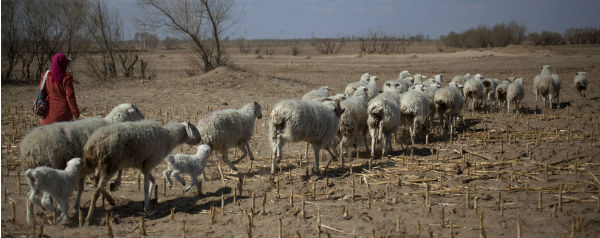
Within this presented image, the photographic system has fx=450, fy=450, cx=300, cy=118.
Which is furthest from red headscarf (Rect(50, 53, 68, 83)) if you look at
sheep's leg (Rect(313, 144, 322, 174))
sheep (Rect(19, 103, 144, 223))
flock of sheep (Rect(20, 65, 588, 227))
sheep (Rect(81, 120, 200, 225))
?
sheep's leg (Rect(313, 144, 322, 174))

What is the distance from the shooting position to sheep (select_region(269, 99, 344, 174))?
7.98 m

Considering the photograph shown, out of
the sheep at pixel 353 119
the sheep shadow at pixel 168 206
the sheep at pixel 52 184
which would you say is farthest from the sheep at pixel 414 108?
the sheep at pixel 52 184

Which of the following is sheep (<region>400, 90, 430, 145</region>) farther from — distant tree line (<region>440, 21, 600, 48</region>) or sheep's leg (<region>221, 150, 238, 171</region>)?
distant tree line (<region>440, 21, 600, 48</region>)

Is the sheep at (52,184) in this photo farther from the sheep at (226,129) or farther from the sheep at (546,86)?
the sheep at (546,86)

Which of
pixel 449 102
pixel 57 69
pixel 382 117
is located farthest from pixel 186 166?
pixel 449 102

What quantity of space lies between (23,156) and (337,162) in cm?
561

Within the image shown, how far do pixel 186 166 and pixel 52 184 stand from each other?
208 cm

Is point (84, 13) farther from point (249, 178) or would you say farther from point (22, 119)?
point (249, 178)

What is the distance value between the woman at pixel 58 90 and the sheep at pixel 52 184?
1971 mm

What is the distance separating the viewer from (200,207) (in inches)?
265

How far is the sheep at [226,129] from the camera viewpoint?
26.3 feet

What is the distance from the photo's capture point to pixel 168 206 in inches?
271

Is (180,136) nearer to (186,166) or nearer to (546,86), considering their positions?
(186,166)

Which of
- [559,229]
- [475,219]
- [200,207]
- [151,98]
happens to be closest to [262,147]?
[200,207]
